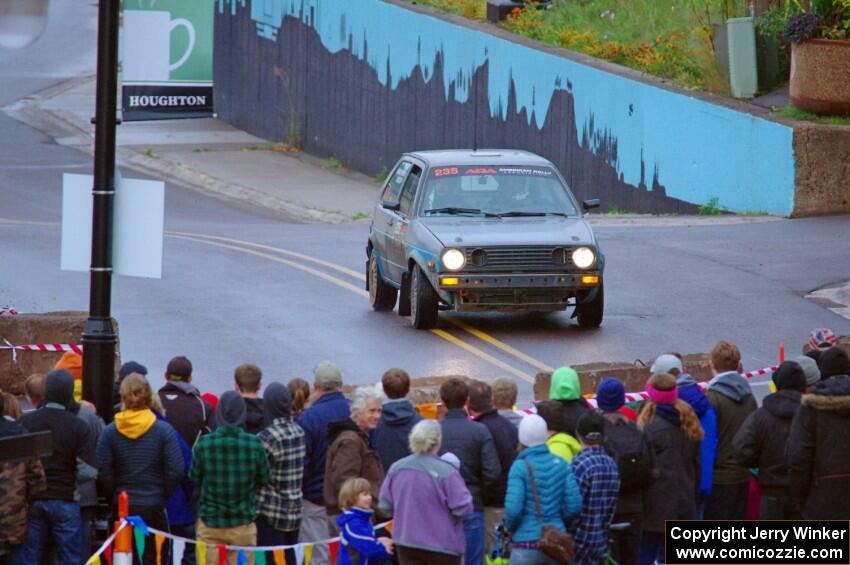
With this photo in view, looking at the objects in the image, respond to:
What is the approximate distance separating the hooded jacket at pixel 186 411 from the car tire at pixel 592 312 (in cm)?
805

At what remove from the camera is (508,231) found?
17766 mm

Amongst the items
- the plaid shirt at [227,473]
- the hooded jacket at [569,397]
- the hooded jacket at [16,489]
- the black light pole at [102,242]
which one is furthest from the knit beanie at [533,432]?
the black light pole at [102,242]

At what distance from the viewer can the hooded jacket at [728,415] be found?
411 inches

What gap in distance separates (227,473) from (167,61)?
3199mm

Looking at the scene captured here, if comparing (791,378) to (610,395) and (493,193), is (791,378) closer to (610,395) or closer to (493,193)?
(610,395)

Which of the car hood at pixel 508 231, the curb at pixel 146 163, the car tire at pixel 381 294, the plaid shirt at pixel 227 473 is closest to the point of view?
the plaid shirt at pixel 227 473

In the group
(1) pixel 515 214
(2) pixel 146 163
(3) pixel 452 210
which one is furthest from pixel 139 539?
(2) pixel 146 163

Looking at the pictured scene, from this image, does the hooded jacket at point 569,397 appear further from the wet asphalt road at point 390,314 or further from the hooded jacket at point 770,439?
the wet asphalt road at point 390,314

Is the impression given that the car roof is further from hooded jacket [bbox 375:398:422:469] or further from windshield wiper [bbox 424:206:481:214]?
hooded jacket [bbox 375:398:422:469]

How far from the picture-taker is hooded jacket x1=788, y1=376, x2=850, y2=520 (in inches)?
379

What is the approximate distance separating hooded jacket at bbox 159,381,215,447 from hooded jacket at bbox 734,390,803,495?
131 inches

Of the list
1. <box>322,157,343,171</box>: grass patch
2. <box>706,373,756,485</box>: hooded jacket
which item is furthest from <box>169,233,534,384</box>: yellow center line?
<box>322,157,343,171</box>: grass patch

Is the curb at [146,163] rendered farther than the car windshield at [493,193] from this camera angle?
Yes

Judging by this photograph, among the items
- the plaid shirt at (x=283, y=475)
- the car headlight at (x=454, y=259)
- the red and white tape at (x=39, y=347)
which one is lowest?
the plaid shirt at (x=283, y=475)
